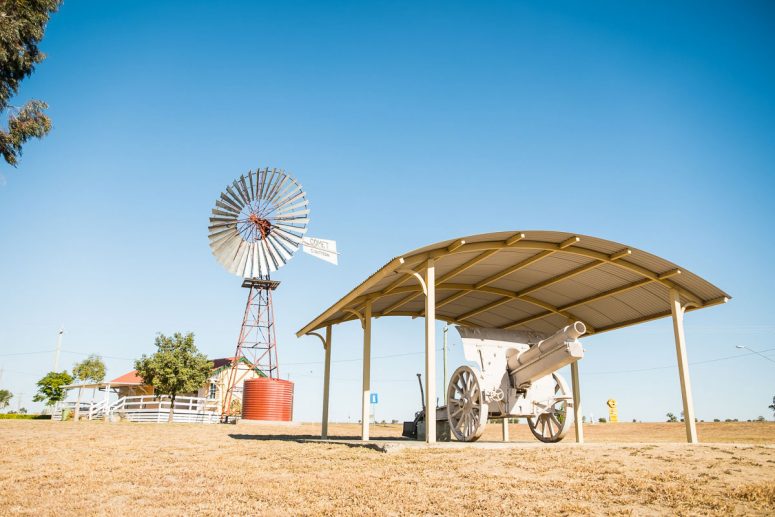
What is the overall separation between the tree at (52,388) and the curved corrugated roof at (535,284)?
118 ft

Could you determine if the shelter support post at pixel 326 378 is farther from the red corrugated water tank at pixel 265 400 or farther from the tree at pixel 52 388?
the tree at pixel 52 388

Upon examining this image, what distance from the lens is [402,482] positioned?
7449 mm

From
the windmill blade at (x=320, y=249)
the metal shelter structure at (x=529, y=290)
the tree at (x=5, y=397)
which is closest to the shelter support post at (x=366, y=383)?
the metal shelter structure at (x=529, y=290)

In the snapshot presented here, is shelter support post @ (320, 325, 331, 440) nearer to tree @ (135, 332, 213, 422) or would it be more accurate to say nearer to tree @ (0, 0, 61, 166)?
tree @ (0, 0, 61, 166)

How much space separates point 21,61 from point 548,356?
18022 millimetres

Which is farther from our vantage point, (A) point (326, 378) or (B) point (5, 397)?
(B) point (5, 397)

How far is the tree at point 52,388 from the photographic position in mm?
42812

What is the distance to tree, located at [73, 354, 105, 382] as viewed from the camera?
6612cm

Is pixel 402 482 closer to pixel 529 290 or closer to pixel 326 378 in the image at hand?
pixel 326 378

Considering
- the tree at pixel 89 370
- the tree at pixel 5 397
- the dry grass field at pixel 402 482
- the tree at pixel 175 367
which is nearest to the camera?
the dry grass field at pixel 402 482

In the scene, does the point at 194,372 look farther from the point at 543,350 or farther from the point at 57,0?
the point at 543,350

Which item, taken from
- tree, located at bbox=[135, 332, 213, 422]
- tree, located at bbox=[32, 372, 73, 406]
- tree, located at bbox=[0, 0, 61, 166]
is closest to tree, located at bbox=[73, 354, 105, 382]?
tree, located at bbox=[32, 372, 73, 406]

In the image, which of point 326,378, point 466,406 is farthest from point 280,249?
point 466,406

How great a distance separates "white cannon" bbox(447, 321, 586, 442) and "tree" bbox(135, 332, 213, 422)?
24.5 metres
